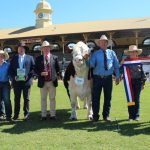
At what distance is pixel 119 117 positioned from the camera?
31.1ft

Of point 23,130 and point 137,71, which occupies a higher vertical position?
point 137,71

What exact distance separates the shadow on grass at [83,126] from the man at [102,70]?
411 mm

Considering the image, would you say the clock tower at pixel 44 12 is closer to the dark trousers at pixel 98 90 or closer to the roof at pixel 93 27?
the roof at pixel 93 27

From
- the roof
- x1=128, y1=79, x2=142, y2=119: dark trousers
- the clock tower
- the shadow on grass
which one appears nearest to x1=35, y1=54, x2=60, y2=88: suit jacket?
the shadow on grass

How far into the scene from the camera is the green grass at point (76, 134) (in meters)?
6.66

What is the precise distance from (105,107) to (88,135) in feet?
5.42

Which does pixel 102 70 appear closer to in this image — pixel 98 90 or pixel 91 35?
pixel 98 90

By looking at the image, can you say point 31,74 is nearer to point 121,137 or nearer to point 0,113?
point 0,113

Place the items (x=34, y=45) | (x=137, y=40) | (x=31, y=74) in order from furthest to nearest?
(x=34, y=45) → (x=137, y=40) → (x=31, y=74)

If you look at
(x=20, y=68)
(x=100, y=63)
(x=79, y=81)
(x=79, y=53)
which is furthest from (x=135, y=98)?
(x=20, y=68)

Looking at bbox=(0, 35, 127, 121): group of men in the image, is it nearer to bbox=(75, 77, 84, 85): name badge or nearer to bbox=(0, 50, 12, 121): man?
bbox=(0, 50, 12, 121): man

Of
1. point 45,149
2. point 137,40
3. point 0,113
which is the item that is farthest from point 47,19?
point 45,149

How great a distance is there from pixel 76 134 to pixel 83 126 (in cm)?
87

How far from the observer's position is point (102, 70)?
8.67m
